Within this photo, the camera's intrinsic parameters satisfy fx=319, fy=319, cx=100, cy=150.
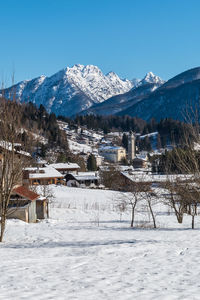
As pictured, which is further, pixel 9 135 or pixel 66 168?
pixel 66 168

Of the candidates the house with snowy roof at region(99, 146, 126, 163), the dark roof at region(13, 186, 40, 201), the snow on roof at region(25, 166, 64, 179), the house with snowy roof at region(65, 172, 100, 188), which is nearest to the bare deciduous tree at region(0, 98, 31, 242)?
the dark roof at region(13, 186, 40, 201)

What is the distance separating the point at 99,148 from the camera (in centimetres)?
13625

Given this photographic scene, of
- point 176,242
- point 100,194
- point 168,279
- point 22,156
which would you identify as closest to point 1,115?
point 22,156

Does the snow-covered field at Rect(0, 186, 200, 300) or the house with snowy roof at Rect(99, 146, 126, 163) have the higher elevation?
the house with snowy roof at Rect(99, 146, 126, 163)

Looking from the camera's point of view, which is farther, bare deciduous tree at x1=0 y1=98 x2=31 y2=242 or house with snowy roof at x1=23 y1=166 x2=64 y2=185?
house with snowy roof at x1=23 y1=166 x2=64 y2=185

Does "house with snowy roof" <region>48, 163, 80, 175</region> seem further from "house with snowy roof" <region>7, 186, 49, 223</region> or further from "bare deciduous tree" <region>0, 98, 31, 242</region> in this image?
"bare deciduous tree" <region>0, 98, 31, 242</region>

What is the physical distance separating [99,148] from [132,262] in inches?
4971

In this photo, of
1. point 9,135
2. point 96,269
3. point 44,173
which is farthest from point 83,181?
point 96,269

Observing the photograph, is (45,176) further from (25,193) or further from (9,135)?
(9,135)

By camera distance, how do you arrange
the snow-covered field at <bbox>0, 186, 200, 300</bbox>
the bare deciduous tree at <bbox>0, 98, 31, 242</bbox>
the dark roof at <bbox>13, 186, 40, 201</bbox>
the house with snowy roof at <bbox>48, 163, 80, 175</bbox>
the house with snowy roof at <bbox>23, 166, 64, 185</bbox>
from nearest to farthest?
the snow-covered field at <bbox>0, 186, 200, 300</bbox>, the bare deciduous tree at <bbox>0, 98, 31, 242</bbox>, the dark roof at <bbox>13, 186, 40, 201</bbox>, the house with snowy roof at <bbox>23, 166, 64, 185</bbox>, the house with snowy roof at <bbox>48, 163, 80, 175</bbox>

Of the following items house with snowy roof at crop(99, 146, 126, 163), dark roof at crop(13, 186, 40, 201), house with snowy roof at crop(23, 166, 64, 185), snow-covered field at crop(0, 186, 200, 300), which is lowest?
snow-covered field at crop(0, 186, 200, 300)

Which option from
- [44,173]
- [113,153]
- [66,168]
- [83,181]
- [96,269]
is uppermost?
[113,153]

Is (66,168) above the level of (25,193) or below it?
above

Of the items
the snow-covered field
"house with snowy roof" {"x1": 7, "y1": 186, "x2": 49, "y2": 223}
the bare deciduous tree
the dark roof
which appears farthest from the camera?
the dark roof
